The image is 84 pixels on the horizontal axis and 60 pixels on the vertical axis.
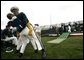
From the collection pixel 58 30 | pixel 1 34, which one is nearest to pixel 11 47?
pixel 1 34

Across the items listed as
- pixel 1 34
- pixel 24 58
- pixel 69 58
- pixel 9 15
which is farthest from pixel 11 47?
pixel 69 58

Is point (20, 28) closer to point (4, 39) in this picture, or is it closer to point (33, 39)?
point (33, 39)

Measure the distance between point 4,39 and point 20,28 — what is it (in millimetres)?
2114

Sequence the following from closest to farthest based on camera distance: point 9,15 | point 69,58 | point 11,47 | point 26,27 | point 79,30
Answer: point 69,58 < point 26,27 < point 9,15 < point 11,47 < point 79,30

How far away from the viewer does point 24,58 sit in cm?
866

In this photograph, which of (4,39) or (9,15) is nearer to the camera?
(9,15)

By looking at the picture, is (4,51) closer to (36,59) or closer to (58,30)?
(36,59)

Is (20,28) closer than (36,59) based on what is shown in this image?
No

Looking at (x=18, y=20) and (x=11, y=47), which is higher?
(x=18, y=20)

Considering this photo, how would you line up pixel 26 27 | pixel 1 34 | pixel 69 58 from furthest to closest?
1. pixel 1 34
2. pixel 26 27
3. pixel 69 58

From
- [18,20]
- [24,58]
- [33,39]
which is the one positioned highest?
[18,20]

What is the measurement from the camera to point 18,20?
366 inches

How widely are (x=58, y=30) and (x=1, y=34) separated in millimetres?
17946

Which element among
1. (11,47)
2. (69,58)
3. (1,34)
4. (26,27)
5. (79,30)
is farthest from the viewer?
(79,30)
